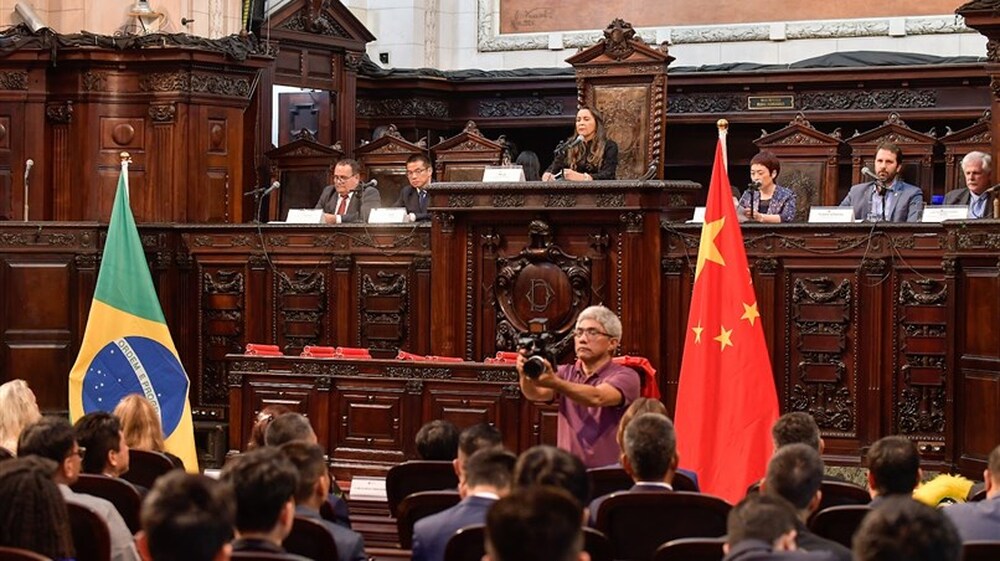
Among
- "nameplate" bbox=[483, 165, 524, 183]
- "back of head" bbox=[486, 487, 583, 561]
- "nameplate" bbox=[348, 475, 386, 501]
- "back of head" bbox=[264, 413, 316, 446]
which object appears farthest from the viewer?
"nameplate" bbox=[483, 165, 524, 183]

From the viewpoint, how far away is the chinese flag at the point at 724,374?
27.2ft

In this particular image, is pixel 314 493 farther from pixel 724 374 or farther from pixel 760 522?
pixel 724 374

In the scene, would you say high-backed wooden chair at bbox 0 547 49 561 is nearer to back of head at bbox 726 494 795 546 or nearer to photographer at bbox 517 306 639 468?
back of head at bbox 726 494 795 546

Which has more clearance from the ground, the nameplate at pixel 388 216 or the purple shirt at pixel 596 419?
the nameplate at pixel 388 216

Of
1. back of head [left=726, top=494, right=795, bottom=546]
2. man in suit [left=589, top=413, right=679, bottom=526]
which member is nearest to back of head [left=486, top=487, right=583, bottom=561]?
back of head [left=726, top=494, right=795, bottom=546]

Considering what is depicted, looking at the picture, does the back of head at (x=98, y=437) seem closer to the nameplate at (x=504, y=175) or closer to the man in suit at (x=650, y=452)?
the man in suit at (x=650, y=452)

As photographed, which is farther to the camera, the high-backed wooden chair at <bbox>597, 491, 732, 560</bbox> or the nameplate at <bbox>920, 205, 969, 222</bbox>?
the nameplate at <bbox>920, 205, 969, 222</bbox>

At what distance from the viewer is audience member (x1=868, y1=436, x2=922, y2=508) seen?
5359mm

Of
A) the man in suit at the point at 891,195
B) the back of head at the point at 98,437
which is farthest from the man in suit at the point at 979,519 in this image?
the man in suit at the point at 891,195

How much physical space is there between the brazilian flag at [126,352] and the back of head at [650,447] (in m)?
4.80

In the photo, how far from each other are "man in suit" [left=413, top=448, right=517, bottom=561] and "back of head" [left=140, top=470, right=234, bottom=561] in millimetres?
1148

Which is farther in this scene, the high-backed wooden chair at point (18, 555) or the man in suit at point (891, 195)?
the man in suit at point (891, 195)

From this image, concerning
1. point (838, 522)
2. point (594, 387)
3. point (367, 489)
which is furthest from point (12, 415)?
point (838, 522)

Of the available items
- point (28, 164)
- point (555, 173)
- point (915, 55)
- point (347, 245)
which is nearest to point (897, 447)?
point (555, 173)
